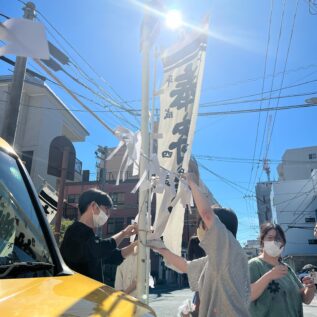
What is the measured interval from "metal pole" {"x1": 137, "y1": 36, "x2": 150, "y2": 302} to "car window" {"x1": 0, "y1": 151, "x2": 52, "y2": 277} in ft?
2.92

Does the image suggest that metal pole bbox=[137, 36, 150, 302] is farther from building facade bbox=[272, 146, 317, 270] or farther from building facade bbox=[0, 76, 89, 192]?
building facade bbox=[272, 146, 317, 270]

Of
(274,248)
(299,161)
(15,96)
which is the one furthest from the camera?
(299,161)

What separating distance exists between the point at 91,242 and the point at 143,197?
56cm

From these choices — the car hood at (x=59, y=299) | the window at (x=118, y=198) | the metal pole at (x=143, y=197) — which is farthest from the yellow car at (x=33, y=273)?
the window at (x=118, y=198)

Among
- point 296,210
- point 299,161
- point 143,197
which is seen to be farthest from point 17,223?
point 299,161

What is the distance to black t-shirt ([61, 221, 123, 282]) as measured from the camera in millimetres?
2625

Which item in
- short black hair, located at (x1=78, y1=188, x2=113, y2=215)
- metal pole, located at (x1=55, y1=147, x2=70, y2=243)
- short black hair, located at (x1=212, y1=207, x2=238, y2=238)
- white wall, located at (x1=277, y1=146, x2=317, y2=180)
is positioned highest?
white wall, located at (x1=277, y1=146, x2=317, y2=180)

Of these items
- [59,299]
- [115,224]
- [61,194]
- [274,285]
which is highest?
[115,224]

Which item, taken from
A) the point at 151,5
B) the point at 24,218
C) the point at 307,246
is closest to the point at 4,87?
the point at 151,5

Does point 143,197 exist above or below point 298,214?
below

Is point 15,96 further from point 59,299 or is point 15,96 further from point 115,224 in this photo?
point 115,224

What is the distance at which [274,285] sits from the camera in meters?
2.85

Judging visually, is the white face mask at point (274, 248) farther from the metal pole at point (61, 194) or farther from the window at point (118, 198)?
the window at point (118, 198)

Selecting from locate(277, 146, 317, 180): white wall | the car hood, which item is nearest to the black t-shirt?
the car hood
